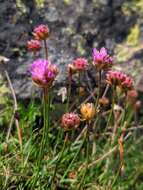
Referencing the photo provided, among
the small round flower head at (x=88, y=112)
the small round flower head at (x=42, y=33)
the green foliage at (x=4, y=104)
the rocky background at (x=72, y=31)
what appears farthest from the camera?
the rocky background at (x=72, y=31)

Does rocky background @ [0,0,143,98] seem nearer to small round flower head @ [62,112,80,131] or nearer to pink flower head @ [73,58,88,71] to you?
pink flower head @ [73,58,88,71]

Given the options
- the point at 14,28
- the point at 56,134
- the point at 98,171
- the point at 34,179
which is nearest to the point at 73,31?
the point at 14,28

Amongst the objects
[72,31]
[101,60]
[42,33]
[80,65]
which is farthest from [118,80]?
[72,31]

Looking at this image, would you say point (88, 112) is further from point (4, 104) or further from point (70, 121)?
point (4, 104)

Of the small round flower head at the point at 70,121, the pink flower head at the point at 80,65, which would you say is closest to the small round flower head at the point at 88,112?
the small round flower head at the point at 70,121

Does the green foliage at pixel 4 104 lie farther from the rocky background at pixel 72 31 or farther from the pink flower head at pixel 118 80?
the pink flower head at pixel 118 80

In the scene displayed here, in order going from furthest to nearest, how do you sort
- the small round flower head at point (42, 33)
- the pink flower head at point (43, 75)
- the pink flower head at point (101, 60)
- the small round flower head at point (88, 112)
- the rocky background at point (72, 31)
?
the rocky background at point (72, 31), the small round flower head at point (42, 33), the pink flower head at point (101, 60), the small round flower head at point (88, 112), the pink flower head at point (43, 75)

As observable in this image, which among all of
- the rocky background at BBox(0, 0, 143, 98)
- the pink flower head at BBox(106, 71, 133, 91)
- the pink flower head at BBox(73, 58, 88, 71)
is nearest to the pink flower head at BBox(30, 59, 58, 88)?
the pink flower head at BBox(106, 71, 133, 91)

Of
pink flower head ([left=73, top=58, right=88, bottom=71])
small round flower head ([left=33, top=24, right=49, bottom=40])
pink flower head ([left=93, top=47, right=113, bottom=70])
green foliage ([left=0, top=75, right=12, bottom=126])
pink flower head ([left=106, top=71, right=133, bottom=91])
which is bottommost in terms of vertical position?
green foliage ([left=0, top=75, right=12, bottom=126])
